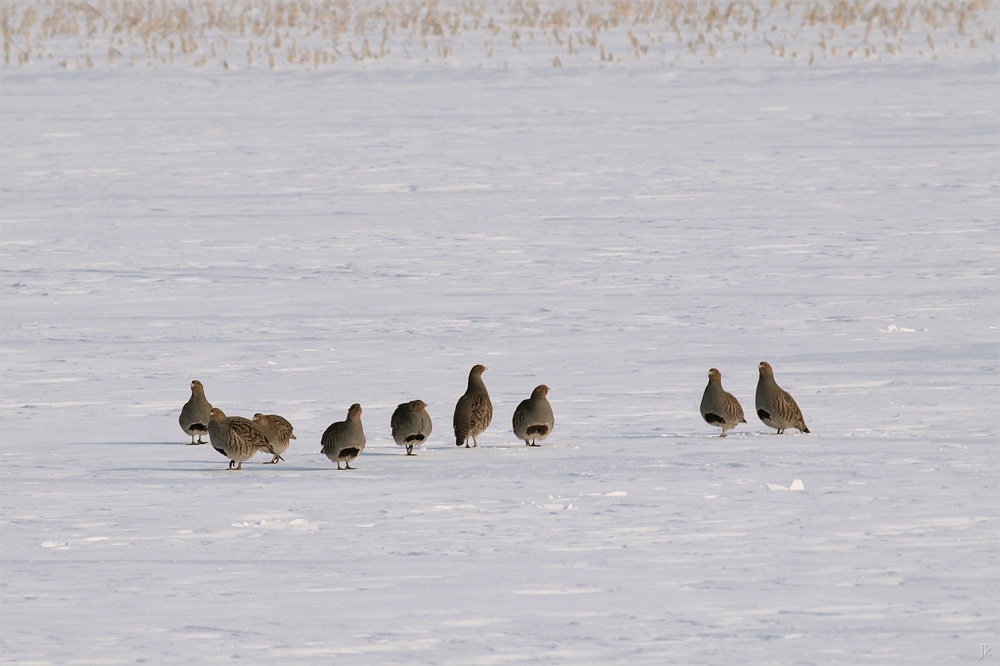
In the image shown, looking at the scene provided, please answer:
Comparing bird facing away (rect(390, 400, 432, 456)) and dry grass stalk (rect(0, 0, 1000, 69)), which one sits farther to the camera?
dry grass stalk (rect(0, 0, 1000, 69))

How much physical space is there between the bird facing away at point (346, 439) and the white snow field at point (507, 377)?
5.5 inches

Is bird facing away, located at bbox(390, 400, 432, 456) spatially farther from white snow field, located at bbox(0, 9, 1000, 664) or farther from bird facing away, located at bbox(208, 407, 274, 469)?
bird facing away, located at bbox(208, 407, 274, 469)

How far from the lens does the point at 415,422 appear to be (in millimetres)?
6793

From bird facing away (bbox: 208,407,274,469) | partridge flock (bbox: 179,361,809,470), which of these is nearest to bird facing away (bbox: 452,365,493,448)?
partridge flock (bbox: 179,361,809,470)

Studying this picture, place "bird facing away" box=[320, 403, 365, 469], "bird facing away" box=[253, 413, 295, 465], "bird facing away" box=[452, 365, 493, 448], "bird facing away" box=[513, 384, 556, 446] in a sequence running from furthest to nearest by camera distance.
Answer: "bird facing away" box=[452, 365, 493, 448] → "bird facing away" box=[513, 384, 556, 446] → "bird facing away" box=[253, 413, 295, 465] → "bird facing away" box=[320, 403, 365, 469]

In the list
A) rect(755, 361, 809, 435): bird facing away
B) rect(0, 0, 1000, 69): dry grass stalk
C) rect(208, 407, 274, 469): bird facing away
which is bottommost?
rect(208, 407, 274, 469): bird facing away

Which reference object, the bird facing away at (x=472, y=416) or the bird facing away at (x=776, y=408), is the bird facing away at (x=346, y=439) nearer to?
the bird facing away at (x=472, y=416)

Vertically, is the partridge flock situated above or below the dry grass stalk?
below

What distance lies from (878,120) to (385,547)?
14.8m

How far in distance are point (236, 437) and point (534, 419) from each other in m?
1.22

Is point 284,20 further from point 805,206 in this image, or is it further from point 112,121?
point 805,206

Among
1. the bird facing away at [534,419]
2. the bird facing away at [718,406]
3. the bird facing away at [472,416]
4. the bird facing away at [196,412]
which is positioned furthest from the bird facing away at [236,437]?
the bird facing away at [718,406]

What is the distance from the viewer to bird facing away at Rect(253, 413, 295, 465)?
6.57 m

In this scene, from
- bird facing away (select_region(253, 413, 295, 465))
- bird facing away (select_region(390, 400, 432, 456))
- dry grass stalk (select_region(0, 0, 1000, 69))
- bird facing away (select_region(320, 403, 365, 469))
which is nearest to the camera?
bird facing away (select_region(320, 403, 365, 469))
